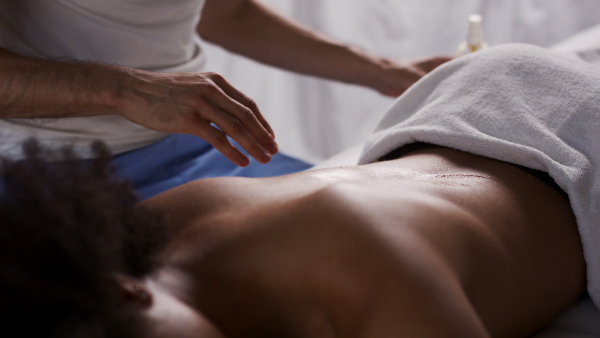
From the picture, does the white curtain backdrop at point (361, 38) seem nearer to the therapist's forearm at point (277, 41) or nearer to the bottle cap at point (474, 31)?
the therapist's forearm at point (277, 41)

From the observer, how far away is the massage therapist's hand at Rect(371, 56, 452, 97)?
4.92 feet

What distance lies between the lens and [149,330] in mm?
654

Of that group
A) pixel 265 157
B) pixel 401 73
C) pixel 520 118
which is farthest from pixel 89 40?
pixel 520 118

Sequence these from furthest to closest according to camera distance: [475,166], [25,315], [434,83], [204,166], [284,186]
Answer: [204,166], [434,83], [475,166], [284,186], [25,315]

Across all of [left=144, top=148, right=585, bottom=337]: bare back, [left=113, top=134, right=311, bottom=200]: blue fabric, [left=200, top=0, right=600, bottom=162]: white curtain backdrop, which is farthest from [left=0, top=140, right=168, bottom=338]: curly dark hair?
[left=200, top=0, right=600, bottom=162]: white curtain backdrop

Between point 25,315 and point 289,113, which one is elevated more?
point 25,315

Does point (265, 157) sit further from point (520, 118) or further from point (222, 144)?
point (520, 118)

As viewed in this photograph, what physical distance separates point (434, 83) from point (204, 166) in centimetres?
50

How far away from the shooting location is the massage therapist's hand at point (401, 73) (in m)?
1.50

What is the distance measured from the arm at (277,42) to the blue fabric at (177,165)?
0.32 metres

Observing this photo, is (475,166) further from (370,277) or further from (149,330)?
(149,330)

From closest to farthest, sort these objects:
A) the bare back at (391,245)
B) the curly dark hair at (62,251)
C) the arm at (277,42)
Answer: the curly dark hair at (62,251) < the bare back at (391,245) < the arm at (277,42)

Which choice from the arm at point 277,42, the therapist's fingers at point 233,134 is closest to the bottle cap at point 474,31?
the arm at point 277,42

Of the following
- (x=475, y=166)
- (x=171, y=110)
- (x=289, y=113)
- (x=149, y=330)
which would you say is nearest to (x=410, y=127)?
(x=475, y=166)
